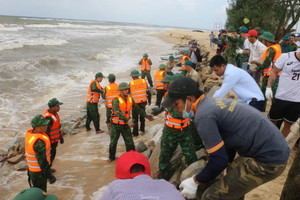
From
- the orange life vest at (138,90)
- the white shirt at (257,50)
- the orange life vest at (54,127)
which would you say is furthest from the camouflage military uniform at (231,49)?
the orange life vest at (54,127)

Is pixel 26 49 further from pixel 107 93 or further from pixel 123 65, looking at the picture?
pixel 107 93

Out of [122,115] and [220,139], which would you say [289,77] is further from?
[122,115]

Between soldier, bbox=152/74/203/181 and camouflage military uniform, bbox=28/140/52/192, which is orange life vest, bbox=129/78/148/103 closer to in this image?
soldier, bbox=152/74/203/181

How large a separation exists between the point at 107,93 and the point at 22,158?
292 cm

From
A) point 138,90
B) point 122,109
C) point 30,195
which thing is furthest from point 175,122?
point 138,90

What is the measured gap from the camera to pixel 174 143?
4051 millimetres

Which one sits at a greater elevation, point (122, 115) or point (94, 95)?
point (122, 115)

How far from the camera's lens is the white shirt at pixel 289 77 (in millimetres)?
3650

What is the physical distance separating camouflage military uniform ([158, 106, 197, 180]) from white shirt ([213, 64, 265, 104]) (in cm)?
92

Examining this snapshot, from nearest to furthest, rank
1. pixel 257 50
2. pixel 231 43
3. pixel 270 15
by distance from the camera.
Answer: pixel 257 50, pixel 231 43, pixel 270 15

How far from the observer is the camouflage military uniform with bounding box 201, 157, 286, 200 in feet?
6.85

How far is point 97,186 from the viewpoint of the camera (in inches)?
187

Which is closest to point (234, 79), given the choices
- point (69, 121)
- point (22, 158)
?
point (22, 158)

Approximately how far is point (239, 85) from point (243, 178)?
6.02 ft
